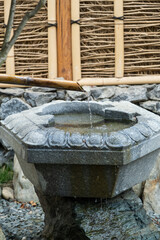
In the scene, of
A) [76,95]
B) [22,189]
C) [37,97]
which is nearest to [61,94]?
[76,95]

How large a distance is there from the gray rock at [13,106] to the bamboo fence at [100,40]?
419 millimetres

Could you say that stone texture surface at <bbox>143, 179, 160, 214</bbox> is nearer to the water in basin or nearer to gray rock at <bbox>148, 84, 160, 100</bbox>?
gray rock at <bbox>148, 84, 160, 100</bbox>

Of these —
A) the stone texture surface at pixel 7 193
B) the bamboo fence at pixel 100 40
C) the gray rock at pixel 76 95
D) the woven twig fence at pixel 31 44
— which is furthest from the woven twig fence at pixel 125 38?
the stone texture surface at pixel 7 193

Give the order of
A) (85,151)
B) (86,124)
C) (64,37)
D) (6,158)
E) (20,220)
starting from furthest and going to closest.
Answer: (6,158) < (64,37) < (20,220) < (86,124) < (85,151)

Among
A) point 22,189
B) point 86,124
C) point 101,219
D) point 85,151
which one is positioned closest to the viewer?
point 85,151

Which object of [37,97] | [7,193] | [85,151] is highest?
[37,97]

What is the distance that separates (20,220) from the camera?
3.95 metres

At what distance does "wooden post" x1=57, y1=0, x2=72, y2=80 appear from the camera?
459 centimetres

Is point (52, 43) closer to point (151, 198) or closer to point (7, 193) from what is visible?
point (7, 193)

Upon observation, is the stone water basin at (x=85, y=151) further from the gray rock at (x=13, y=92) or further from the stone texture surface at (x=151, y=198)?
the gray rock at (x=13, y=92)

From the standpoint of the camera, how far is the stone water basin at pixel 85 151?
2318 mm

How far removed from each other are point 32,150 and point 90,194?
56 centimetres

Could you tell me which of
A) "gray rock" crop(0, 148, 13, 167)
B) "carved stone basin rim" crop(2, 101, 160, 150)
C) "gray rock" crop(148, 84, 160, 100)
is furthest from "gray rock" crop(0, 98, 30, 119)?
"gray rock" crop(148, 84, 160, 100)

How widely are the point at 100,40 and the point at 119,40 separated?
0.81 feet
